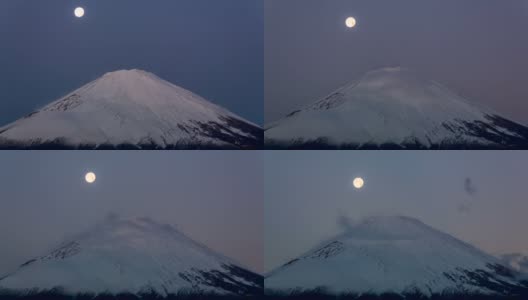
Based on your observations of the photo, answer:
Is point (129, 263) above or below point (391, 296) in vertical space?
above

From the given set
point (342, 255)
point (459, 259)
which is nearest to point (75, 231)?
point (342, 255)

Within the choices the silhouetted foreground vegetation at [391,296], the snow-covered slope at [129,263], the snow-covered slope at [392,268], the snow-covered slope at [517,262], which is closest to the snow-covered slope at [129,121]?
the snow-covered slope at [129,263]

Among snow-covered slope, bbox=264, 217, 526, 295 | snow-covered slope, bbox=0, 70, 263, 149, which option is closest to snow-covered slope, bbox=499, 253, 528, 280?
snow-covered slope, bbox=264, 217, 526, 295

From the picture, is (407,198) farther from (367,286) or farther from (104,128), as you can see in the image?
(104,128)

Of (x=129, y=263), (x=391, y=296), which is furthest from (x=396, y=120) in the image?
(x=129, y=263)

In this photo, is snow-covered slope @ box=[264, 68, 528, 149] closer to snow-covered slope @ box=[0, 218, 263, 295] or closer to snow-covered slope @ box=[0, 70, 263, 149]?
snow-covered slope @ box=[0, 70, 263, 149]

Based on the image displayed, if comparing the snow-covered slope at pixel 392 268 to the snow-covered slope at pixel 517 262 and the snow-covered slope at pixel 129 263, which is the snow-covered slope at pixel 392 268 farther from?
the snow-covered slope at pixel 129 263

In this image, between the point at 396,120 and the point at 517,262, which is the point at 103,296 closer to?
the point at 396,120

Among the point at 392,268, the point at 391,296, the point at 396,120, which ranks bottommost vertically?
the point at 391,296
